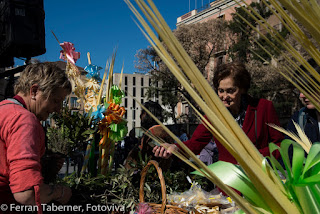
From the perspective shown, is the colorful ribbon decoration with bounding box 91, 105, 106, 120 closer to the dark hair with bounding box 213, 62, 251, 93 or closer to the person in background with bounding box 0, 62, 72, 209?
the person in background with bounding box 0, 62, 72, 209

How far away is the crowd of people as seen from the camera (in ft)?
3.84

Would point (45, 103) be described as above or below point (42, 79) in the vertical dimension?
below

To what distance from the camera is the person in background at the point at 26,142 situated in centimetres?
116

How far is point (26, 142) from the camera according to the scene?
1187mm

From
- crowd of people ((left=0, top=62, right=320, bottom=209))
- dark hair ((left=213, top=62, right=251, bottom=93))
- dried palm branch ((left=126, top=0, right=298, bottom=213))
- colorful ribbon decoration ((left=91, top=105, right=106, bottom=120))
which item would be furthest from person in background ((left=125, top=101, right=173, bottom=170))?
dried palm branch ((left=126, top=0, right=298, bottom=213))

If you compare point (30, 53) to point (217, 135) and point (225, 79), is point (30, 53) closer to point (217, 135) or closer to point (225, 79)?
point (225, 79)

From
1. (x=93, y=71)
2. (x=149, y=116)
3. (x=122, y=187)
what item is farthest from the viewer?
(x=149, y=116)

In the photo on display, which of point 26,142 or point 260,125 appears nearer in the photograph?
point 26,142

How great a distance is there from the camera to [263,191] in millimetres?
222

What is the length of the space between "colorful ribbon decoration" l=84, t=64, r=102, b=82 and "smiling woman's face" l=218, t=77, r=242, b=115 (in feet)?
4.69

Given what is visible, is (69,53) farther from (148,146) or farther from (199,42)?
(199,42)

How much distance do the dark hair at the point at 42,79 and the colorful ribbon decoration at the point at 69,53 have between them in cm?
113

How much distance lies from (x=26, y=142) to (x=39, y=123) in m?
0.18

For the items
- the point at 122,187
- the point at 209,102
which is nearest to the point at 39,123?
the point at 122,187
